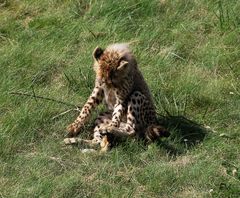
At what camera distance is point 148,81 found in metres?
7.06

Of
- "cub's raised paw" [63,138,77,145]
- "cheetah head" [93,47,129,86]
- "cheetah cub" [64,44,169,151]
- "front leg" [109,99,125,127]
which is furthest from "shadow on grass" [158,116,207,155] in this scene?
"cub's raised paw" [63,138,77,145]

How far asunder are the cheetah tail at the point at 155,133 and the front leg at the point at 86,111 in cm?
62

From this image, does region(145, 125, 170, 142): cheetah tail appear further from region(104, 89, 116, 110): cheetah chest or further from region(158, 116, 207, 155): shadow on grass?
region(104, 89, 116, 110): cheetah chest

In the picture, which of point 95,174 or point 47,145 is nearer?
point 95,174

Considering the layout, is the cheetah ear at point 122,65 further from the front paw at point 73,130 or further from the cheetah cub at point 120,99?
the front paw at point 73,130

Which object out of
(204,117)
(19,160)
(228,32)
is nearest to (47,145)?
(19,160)

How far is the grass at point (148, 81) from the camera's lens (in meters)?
5.59

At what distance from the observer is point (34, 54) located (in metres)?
7.44

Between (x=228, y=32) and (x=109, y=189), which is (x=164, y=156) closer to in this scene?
(x=109, y=189)

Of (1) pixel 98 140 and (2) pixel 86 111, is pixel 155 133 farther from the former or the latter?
(2) pixel 86 111

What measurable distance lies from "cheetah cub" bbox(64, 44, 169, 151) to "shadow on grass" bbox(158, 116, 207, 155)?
163mm

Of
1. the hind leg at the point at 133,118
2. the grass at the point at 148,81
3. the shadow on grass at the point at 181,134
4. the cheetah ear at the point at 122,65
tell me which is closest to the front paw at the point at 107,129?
the hind leg at the point at 133,118

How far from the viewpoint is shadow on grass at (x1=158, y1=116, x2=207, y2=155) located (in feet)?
19.9

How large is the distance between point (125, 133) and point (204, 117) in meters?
0.87
